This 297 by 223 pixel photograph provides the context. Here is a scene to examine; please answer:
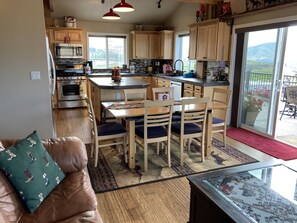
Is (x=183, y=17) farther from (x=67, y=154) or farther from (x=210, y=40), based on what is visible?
(x=67, y=154)

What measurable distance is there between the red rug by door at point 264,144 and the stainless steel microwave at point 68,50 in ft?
15.0

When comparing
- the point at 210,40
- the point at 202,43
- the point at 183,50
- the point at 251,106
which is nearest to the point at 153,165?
the point at 251,106

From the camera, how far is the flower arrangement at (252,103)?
15.5 feet

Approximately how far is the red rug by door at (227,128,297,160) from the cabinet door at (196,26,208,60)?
179 cm

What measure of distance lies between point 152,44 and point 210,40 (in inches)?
107

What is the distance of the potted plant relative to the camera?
4.75 metres

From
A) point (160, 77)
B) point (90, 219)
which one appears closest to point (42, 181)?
point (90, 219)

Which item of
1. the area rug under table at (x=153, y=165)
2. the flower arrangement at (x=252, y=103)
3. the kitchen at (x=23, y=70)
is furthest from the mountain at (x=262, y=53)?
the area rug under table at (x=153, y=165)

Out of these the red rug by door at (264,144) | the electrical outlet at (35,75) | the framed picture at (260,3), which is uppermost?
the framed picture at (260,3)

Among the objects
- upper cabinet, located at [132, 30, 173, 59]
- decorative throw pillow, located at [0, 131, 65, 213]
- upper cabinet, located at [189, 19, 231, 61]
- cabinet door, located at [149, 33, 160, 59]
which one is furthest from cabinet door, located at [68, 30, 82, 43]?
decorative throw pillow, located at [0, 131, 65, 213]

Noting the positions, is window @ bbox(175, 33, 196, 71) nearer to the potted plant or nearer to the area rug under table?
the potted plant

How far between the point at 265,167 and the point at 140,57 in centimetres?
616

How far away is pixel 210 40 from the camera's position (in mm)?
5258

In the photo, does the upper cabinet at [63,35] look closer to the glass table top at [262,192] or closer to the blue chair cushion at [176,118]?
the blue chair cushion at [176,118]
